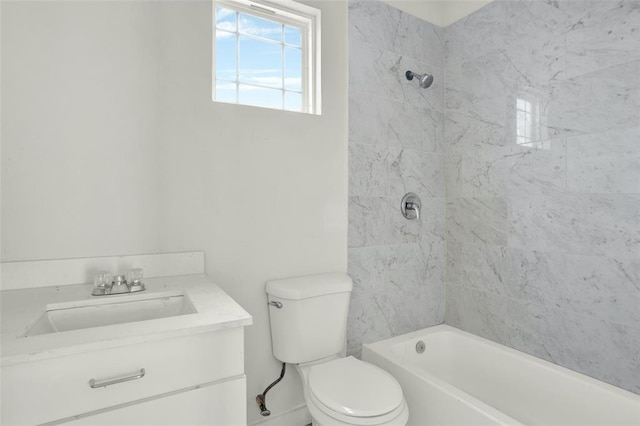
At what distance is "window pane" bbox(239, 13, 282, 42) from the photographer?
72.3 inches

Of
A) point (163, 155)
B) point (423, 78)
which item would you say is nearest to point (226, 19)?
point (163, 155)

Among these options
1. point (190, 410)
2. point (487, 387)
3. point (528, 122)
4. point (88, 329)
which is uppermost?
point (528, 122)

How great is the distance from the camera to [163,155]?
5.06 ft

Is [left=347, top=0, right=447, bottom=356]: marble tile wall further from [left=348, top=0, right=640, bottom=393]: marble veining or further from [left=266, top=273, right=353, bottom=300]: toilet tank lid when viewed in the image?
[left=266, top=273, right=353, bottom=300]: toilet tank lid

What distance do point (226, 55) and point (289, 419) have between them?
1.89 meters

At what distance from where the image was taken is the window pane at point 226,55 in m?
1.78

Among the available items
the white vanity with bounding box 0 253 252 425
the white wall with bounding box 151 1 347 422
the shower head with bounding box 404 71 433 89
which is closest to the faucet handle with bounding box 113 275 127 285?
the white vanity with bounding box 0 253 252 425

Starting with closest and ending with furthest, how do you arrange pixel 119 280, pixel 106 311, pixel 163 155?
pixel 106 311
pixel 119 280
pixel 163 155

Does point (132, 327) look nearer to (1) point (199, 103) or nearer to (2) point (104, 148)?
(2) point (104, 148)

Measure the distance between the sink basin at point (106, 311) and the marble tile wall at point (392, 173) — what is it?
103 cm

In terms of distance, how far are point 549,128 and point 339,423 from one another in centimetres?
173

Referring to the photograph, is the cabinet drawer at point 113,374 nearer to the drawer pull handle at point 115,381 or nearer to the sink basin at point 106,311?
the drawer pull handle at point 115,381

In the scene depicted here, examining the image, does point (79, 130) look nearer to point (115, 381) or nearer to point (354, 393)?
point (115, 381)

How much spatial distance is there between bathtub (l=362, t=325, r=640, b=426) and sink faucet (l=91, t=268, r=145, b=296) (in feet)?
4.14
